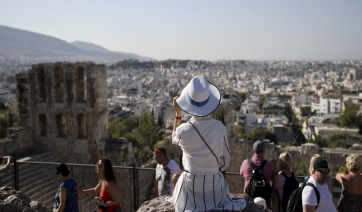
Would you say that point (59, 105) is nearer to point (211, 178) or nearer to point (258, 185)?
point (258, 185)

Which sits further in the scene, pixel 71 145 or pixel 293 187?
pixel 71 145

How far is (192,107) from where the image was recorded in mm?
3953

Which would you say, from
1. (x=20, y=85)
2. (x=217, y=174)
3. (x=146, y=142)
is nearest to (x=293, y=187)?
(x=217, y=174)

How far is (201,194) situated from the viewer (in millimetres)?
3926

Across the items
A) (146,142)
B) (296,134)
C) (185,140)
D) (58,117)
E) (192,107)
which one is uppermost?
(192,107)

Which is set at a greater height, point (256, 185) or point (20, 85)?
point (20, 85)

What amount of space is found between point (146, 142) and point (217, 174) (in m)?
21.5

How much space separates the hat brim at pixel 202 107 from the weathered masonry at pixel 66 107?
9.60m

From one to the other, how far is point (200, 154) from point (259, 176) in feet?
5.32

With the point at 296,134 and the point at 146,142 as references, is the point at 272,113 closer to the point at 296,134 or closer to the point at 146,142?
the point at 296,134

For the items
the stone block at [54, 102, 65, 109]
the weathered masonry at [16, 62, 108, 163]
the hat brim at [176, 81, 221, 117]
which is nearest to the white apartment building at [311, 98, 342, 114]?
the weathered masonry at [16, 62, 108, 163]

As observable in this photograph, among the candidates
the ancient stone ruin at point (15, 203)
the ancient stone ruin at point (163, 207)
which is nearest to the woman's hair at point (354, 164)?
the ancient stone ruin at point (163, 207)

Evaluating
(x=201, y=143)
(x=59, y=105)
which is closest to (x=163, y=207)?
(x=201, y=143)

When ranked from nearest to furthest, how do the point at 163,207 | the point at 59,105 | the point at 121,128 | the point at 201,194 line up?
the point at 201,194 < the point at 163,207 < the point at 59,105 < the point at 121,128
